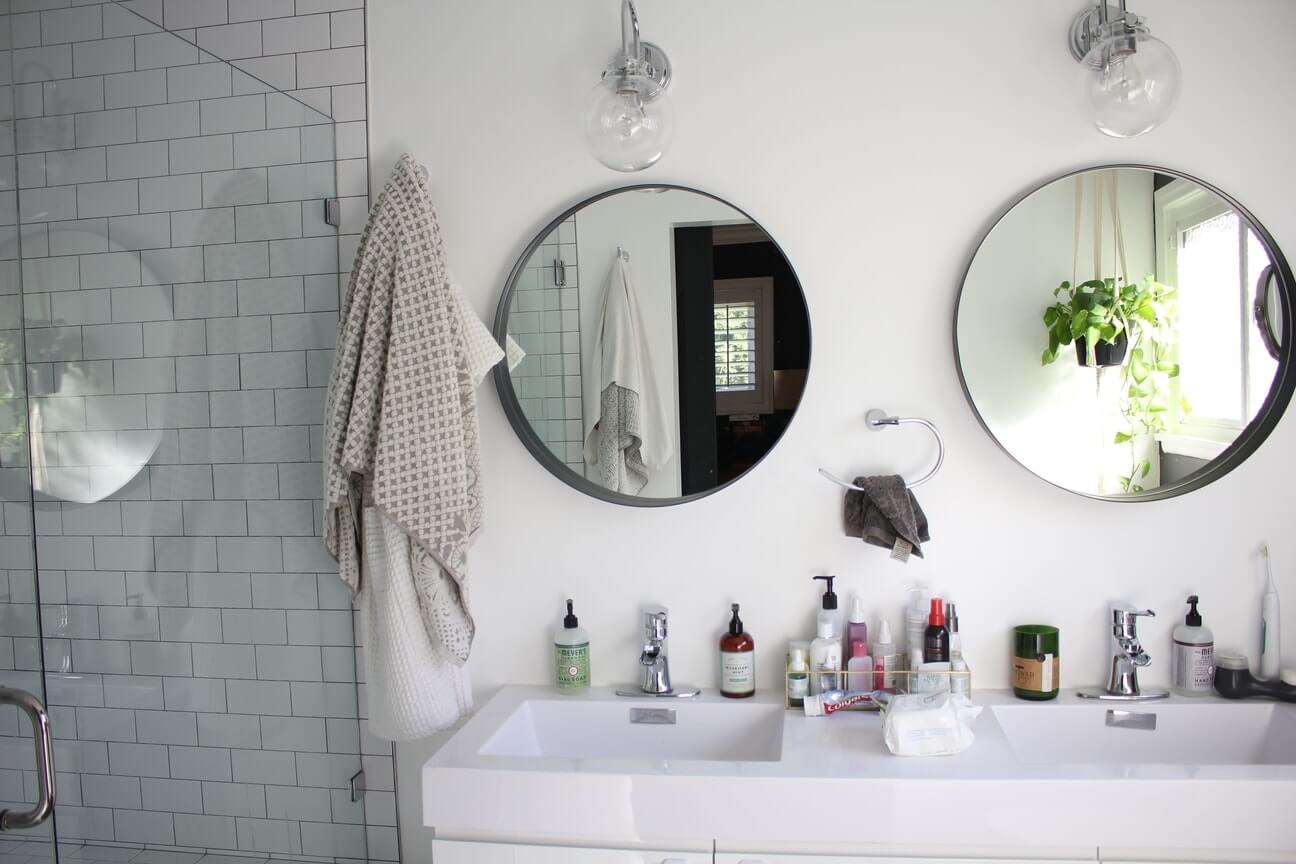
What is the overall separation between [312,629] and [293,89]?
1211 millimetres

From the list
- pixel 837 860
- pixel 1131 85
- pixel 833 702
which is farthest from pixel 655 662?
pixel 1131 85

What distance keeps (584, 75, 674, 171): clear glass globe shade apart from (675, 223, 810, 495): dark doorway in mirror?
264 mm

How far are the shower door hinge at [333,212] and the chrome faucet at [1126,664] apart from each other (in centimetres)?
184

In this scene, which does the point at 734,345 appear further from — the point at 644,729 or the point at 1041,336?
the point at 644,729

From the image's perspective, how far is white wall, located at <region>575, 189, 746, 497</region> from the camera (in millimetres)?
1978

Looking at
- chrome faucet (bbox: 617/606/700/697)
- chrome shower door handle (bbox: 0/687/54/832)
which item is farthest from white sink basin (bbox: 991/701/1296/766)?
chrome shower door handle (bbox: 0/687/54/832)

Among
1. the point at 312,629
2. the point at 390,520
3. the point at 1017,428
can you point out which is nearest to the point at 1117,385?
the point at 1017,428

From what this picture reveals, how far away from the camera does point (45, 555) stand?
1389 mm

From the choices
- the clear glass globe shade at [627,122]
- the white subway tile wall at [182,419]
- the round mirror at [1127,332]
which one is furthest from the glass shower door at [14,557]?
the round mirror at [1127,332]

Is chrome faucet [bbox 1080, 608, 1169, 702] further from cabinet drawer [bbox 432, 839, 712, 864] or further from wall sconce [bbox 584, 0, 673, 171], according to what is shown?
wall sconce [bbox 584, 0, 673, 171]

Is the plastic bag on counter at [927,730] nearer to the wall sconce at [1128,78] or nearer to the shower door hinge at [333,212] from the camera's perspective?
the wall sconce at [1128,78]

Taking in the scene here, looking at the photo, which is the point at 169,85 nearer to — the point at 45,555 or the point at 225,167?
the point at 225,167

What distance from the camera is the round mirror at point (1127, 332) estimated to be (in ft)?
5.98

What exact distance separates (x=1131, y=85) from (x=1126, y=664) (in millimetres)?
1081
